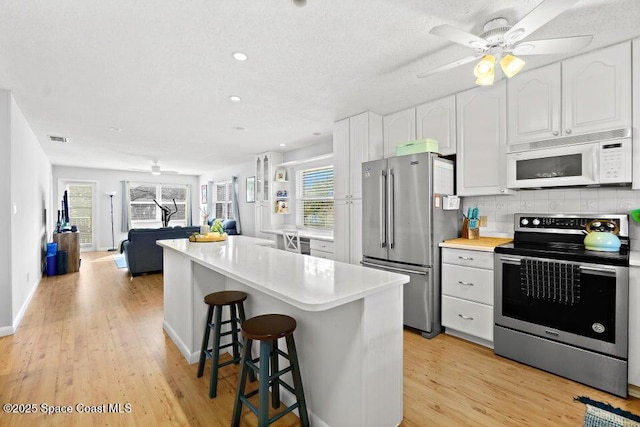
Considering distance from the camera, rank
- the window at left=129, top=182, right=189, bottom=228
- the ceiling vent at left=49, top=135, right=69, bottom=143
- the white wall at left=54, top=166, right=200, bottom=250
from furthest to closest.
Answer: the window at left=129, top=182, right=189, bottom=228
the white wall at left=54, top=166, right=200, bottom=250
the ceiling vent at left=49, top=135, right=69, bottom=143

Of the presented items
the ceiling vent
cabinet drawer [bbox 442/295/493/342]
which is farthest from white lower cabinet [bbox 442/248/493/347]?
the ceiling vent

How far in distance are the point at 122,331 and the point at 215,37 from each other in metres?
2.86

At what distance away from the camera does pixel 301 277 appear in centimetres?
158

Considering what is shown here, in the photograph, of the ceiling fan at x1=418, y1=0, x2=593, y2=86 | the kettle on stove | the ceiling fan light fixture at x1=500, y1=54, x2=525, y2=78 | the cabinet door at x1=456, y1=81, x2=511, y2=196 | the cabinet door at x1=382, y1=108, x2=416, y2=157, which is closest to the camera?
the ceiling fan at x1=418, y1=0, x2=593, y2=86

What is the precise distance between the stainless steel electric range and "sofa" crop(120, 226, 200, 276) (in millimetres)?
4587

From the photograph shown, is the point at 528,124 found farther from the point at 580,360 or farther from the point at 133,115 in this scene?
the point at 133,115

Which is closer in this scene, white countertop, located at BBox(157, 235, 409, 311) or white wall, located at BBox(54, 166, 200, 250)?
white countertop, located at BBox(157, 235, 409, 311)

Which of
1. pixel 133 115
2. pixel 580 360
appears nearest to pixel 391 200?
pixel 580 360

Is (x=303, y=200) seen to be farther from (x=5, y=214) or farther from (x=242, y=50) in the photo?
(x=5, y=214)

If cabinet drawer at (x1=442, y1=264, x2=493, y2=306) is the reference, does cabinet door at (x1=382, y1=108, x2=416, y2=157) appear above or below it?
above

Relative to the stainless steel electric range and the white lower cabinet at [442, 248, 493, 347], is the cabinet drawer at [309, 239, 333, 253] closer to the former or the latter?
the white lower cabinet at [442, 248, 493, 347]

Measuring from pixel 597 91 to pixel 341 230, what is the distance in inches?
106

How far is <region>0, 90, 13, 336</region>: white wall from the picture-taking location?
2.91 m

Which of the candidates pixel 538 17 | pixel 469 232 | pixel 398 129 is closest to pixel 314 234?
pixel 398 129
